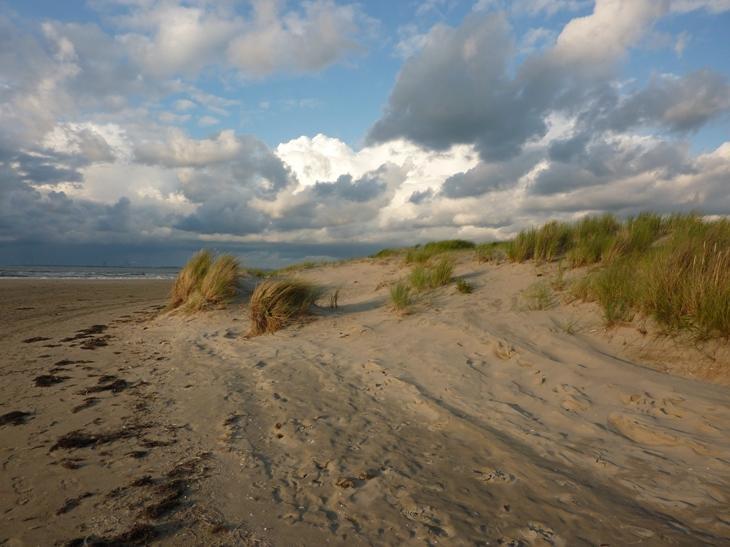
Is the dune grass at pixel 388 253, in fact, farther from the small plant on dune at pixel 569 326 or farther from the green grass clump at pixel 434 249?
the small plant on dune at pixel 569 326

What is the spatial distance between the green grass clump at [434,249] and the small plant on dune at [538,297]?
5736 mm

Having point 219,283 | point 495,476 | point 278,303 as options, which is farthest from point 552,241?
point 495,476

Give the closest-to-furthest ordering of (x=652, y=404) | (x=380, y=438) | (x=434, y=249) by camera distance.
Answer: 1. (x=380, y=438)
2. (x=652, y=404)
3. (x=434, y=249)

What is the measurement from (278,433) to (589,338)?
4356mm

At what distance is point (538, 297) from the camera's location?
24.9 ft

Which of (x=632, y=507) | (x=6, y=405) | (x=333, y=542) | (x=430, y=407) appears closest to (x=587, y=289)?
(x=430, y=407)

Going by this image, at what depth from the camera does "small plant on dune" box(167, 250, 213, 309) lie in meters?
10.2

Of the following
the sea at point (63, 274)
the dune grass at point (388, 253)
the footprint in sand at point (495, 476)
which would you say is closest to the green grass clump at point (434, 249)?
the dune grass at point (388, 253)

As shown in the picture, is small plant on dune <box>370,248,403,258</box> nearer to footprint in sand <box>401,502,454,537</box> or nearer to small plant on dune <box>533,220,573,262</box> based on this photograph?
small plant on dune <box>533,220,573,262</box>

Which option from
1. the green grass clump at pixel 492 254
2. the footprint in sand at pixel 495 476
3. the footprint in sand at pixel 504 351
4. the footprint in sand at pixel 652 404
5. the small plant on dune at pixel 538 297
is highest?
the green grass clump at pixel 492 254

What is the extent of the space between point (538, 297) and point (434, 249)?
746 cm

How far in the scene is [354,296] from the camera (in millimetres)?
11891

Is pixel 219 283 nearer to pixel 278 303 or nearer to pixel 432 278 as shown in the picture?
pixel 278 303

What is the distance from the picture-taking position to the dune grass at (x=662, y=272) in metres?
5.33
